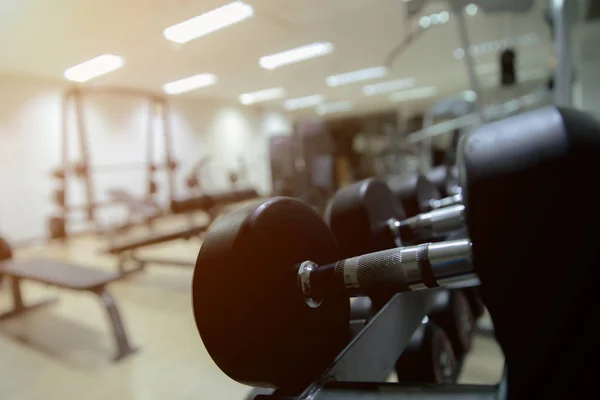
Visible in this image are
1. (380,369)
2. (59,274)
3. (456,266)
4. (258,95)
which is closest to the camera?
(456,266)

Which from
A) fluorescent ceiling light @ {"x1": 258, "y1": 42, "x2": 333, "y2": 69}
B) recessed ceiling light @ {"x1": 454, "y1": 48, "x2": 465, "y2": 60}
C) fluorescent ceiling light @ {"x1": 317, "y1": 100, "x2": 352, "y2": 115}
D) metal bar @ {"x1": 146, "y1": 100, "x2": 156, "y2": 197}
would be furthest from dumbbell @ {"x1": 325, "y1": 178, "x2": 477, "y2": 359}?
fluorescent ceiling light @ {"x1": 317, "y1": 100, "x2": 352, "y2": 115}

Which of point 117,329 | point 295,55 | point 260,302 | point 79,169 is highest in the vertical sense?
point 295,55

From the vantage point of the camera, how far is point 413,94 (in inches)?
417

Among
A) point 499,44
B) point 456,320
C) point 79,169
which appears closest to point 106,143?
point 79,169

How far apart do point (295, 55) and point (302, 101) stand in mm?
3987

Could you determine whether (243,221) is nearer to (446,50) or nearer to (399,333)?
(399,333)

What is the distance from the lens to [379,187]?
868mm

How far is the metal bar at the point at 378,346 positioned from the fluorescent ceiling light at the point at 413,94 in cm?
988

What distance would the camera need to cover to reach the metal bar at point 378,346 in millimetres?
580

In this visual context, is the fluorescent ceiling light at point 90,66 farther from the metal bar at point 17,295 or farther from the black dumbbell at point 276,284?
the metal bar at point 17,295

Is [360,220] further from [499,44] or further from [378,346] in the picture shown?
[499,44]

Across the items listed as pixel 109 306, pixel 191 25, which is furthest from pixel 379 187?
pixel 109 306

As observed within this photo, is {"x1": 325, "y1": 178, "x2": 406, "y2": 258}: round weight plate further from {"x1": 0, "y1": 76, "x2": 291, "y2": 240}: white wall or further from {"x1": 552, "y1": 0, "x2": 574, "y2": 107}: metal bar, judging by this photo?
{"x1": 0, "y1": 76, "x2": 291, "y2": 240}: white wall

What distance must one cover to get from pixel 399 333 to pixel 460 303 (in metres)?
0.61
